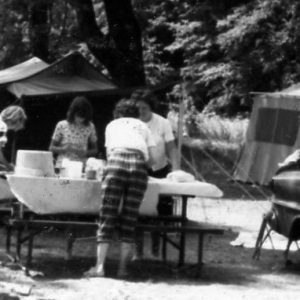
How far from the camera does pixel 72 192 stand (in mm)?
7383

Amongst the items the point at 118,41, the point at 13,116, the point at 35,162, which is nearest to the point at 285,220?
the point at 35,162

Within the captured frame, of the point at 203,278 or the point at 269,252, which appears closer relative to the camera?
the point at 203,278

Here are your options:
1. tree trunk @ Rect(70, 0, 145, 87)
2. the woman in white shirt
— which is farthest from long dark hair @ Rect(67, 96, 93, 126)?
tree trunk @ Rect(70, 0, 145, 87)

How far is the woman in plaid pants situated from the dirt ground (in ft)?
1.16

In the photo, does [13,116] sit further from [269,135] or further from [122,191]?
[269,135]

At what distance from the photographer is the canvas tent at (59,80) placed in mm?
11719

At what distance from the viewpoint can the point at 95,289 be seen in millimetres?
6871

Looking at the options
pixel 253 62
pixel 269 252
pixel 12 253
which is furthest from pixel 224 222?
pixel 253 62

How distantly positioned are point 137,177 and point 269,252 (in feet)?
8.97

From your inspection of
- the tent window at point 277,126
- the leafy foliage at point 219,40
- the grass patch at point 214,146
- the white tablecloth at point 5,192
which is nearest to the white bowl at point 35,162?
the white tablecloth at point 5,192

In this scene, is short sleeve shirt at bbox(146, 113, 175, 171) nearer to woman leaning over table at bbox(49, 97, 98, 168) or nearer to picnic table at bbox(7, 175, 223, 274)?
woman leaning over table at bbox(49, 97, 98, 168)

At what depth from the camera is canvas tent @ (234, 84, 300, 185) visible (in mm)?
17391

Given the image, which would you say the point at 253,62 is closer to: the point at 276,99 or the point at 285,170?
the point at 276,99

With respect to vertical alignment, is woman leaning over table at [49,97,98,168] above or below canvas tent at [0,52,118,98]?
below
